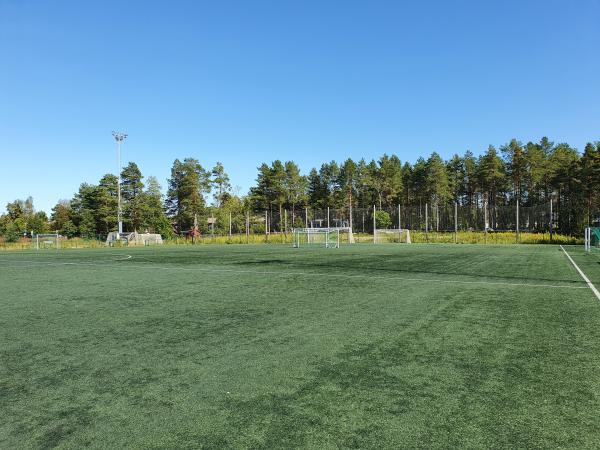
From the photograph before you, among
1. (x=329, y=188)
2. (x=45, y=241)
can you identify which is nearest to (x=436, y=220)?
(x=45, y=241)

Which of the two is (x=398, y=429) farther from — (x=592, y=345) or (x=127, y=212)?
(x=127, y=212)

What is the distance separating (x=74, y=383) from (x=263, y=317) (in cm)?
233

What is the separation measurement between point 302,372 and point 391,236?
32213 millimetres

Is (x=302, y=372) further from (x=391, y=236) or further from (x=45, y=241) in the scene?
(x=45, y=241)

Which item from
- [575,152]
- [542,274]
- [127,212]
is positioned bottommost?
[542,274]

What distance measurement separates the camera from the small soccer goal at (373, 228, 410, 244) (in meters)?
33.2

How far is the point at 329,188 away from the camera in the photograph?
79.2 meters

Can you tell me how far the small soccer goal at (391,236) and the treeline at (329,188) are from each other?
18.0 meters

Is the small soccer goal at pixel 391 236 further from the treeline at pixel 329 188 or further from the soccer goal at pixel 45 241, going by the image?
the soccer goal at pixel 45 241

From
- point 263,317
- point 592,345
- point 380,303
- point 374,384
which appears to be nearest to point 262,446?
point 374,384

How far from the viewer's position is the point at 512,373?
292 centimetres

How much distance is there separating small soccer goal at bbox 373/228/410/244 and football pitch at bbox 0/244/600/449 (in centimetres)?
2737

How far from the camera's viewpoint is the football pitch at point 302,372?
211 centimetres

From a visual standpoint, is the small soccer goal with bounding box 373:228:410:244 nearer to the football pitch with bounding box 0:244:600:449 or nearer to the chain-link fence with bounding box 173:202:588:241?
the chain-link fence with bounding box 173:202:588:241
